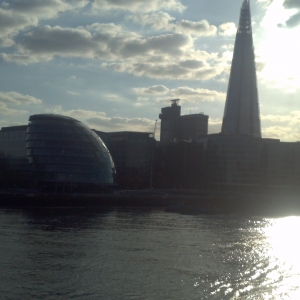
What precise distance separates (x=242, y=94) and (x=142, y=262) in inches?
4284

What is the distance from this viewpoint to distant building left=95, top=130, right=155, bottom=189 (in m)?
98.9

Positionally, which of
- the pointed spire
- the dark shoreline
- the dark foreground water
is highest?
the pointed spire

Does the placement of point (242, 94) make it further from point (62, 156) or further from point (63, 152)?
point (62, 156)

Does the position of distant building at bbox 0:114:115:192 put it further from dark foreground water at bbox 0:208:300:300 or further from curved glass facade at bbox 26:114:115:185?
dark foreground water at bbox 0:208:300:300

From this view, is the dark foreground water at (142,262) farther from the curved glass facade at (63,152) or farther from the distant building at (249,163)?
the distant building at (249,163)

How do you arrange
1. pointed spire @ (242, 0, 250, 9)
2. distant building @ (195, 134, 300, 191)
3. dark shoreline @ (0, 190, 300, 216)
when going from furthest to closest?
pointed spire @ (242, 0, 250, 9), distant building @ (195, 134, 300, 191), dark shoreline @ (0, 190, 300, 216)

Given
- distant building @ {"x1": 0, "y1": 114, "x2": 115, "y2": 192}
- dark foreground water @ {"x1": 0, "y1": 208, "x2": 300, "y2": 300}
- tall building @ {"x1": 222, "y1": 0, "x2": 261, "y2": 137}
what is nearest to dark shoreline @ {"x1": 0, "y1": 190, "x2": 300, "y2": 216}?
distant building @ {"x1": 0, "y1": 114, "x2": 115, "y2": 192}

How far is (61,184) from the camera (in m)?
66.2

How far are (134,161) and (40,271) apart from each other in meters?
79.4

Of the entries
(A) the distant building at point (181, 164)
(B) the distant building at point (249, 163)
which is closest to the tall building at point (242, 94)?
(B) the distant building at point (249, 163)

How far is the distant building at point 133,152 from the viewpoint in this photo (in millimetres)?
98875

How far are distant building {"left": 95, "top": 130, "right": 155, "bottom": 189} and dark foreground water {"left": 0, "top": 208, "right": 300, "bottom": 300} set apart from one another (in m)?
59.1

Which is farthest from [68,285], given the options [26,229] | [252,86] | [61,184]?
[252,86]

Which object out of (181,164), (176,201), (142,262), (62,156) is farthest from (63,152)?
(142,262)
